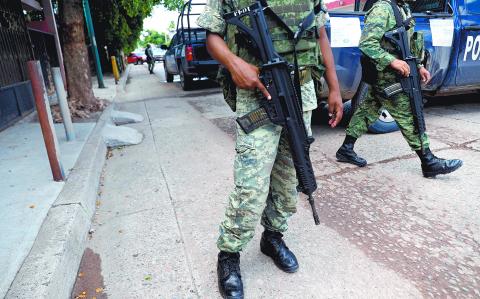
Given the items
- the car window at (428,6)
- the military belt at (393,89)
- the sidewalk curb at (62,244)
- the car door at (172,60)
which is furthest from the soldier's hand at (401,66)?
the car door at (172,60)

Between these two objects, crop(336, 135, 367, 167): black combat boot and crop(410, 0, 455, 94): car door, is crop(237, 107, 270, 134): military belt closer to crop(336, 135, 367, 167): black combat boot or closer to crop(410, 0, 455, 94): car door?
crop(336, 135, 367, 167): black combat boot

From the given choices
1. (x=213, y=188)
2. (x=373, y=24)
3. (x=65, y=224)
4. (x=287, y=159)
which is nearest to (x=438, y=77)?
(x=373, y=24)

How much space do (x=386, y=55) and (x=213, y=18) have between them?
1.82 metres

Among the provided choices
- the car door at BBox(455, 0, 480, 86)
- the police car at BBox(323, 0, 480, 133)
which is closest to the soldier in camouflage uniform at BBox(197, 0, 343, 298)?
the police car at BBox(323, 0, 480, 133)

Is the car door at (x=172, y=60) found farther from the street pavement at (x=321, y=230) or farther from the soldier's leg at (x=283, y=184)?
the soldier's leg at (x=283, y=184)

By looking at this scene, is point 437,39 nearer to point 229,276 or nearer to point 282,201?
point 282,201

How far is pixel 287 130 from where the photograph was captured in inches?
64.5

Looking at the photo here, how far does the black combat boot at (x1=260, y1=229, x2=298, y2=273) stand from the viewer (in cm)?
193

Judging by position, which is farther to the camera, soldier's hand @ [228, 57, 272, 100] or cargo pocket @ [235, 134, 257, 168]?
cargo pocket @ [235, 134, 257, 168]

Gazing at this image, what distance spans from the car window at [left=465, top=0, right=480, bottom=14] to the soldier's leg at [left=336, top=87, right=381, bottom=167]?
221 centimetres

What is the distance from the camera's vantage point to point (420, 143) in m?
2.97

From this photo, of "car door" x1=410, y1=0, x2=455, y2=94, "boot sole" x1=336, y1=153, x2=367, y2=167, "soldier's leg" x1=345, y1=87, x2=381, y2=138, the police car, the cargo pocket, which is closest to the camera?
the cargo pocket

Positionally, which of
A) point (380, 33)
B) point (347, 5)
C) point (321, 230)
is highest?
point (347, 5)

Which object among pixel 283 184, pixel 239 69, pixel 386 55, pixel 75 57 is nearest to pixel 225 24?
pixel 239 69
